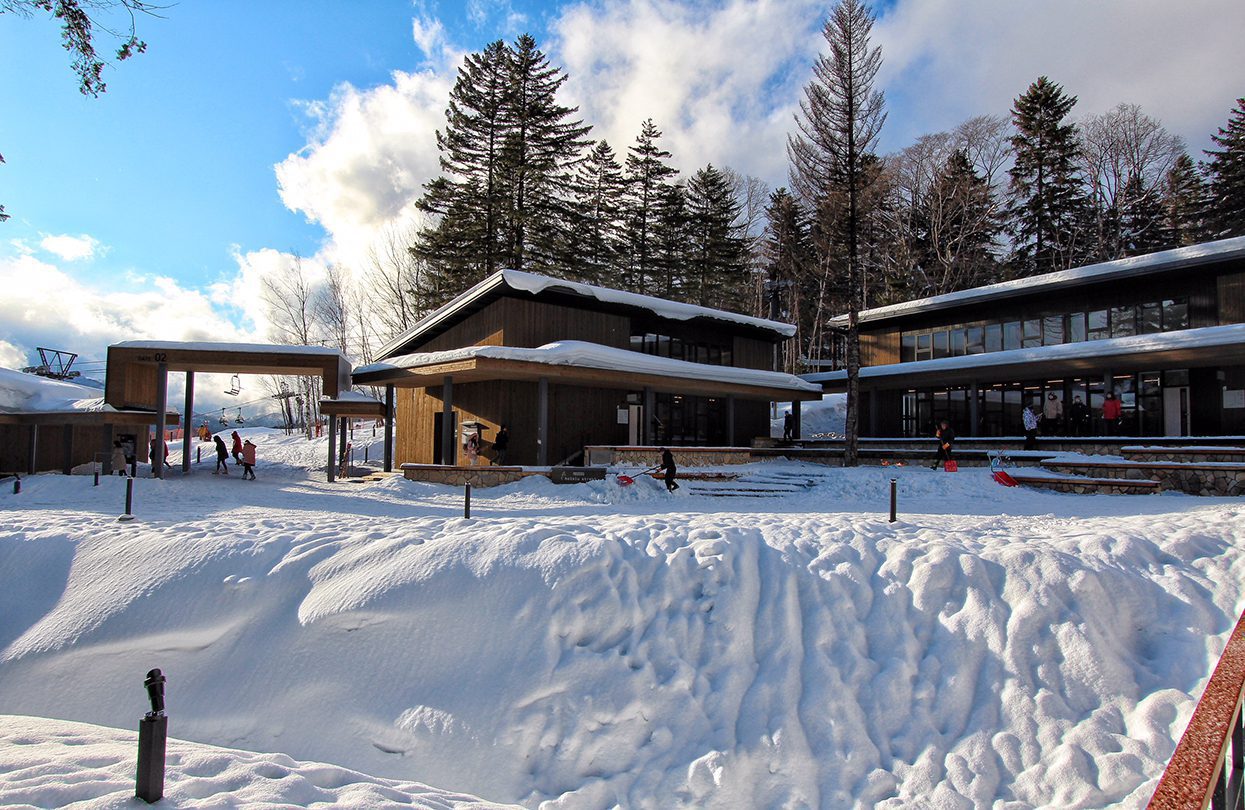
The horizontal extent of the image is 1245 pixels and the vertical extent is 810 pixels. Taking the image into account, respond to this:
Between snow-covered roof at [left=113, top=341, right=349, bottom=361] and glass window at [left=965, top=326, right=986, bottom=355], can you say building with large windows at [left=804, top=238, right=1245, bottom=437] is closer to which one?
glass window at [left=965, top=326, right=986, bottom=355]

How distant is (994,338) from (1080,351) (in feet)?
19.3

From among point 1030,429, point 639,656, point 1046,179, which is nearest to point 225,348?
point 639,656

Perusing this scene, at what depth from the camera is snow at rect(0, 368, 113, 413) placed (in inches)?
872

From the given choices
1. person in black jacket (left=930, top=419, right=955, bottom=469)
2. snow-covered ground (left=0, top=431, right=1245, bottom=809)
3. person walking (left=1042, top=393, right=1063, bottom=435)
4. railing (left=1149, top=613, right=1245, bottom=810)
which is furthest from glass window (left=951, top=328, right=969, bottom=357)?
railing (left=1149, top=613, right=1245, bottom=810)

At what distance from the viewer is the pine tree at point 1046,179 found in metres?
36.2

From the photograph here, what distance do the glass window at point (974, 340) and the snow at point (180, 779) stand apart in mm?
28584

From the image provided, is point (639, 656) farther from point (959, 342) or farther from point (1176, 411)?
point (959, 342)

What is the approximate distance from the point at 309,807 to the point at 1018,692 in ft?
18.8

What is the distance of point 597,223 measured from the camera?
37.9 meters

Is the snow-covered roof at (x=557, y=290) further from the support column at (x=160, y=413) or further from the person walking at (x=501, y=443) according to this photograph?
A: the support column at (x=160, y=413)

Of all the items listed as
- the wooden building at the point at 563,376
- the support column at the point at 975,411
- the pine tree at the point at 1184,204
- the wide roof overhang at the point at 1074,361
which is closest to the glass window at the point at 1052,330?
the wide roof overhang at the point at 1074,361

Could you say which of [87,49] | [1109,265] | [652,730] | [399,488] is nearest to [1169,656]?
[652,730]

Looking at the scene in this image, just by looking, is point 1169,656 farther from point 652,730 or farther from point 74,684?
point 74,684

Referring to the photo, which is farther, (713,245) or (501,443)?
(713,245)
